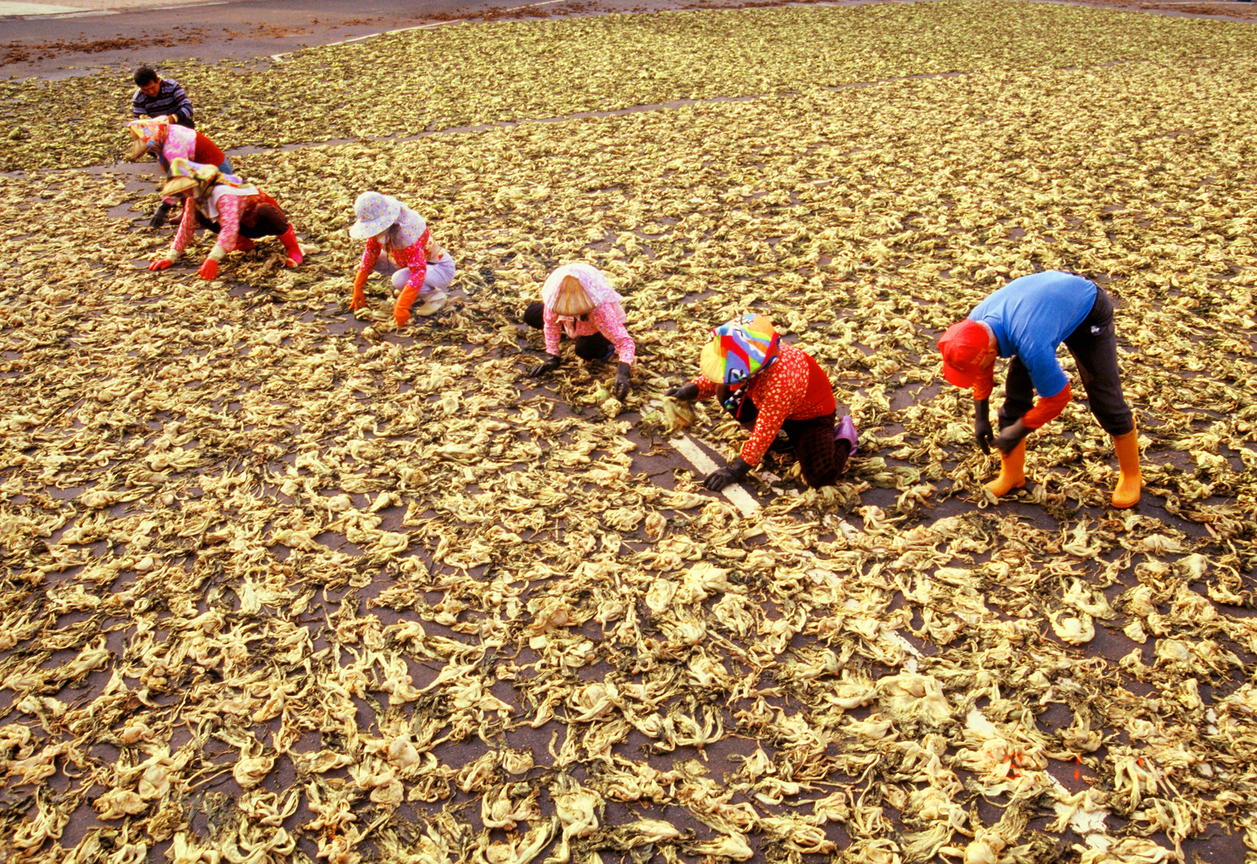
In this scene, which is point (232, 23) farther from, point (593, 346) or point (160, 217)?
point (593, 346)

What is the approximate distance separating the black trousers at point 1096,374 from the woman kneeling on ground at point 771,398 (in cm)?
102

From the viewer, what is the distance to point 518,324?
22.9 ft

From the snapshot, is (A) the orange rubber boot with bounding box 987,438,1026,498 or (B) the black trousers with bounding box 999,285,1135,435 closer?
(B) the black trousers with bounding box 999,285,1135,435

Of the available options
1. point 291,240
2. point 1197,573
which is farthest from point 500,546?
point 291,240

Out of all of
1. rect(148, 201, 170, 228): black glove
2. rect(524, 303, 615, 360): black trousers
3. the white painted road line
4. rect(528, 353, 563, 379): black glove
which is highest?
rect(148, 201, 170, 228): black glove

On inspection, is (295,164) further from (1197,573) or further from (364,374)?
(1197,573)

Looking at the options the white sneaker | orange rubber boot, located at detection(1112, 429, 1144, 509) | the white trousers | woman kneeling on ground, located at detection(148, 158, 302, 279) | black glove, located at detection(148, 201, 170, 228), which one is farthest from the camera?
black glove, located at detection(148, 201, 170, 228)

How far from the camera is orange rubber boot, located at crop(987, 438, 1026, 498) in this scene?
4.75 m

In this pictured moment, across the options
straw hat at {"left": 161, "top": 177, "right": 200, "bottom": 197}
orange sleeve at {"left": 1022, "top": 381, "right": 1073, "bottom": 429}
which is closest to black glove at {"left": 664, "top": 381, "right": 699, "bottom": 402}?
orange sleeve at {"left": 1022, "top": 381, "right": 1073, "bottom": 429}

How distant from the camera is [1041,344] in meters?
3.91

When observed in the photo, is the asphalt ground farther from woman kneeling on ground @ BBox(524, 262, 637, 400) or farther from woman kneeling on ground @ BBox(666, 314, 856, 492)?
woman kneeling on ground @ BBox(666, 314, 856, 492)

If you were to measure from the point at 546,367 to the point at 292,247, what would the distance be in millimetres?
3696

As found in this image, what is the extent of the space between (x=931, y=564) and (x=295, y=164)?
404 inches

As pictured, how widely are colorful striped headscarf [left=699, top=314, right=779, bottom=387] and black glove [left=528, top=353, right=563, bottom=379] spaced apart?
2.02 meters
